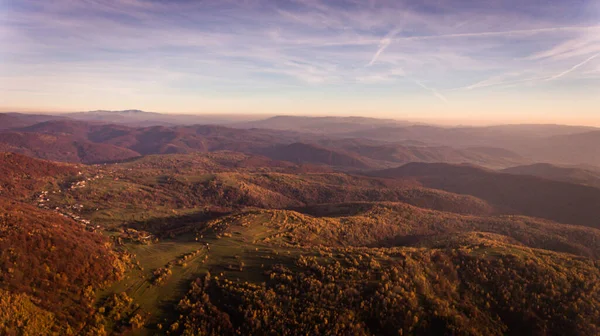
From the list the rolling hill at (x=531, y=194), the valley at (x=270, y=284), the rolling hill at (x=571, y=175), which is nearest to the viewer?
the valley at (x=270, y=284)

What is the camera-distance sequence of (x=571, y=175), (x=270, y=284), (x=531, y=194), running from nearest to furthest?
(x=270, y=284)
(x=531, y=194)
(x=571, y=175)

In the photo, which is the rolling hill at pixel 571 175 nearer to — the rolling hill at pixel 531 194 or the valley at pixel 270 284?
the rolling hill at pixel 531 194

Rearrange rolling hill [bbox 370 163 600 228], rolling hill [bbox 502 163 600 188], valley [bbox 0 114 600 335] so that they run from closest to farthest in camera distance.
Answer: valley [bbox 0 114 600 335], rolling hill [bbox 370 163 600 228], rolling hill [bbox 502 163 600 188]

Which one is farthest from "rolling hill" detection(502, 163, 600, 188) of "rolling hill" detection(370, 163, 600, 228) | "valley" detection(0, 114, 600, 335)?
"valley" detection(0, 114, 600, 335)

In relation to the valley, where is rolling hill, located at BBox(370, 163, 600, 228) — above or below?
below

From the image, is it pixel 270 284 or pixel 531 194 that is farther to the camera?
pixel 531 194

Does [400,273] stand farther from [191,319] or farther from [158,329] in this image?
[158,329]

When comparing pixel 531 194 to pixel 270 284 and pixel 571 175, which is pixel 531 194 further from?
pixel 270 284

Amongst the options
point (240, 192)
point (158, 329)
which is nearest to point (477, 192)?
point (240, 192)

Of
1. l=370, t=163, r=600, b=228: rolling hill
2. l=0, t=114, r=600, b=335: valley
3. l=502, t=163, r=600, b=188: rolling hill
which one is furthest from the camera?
l=502, t=163, r=600, b=188: rolling hill

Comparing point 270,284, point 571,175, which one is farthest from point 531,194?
point 270,284

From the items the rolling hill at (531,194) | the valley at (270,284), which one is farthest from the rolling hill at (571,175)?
the valley at (270,284)

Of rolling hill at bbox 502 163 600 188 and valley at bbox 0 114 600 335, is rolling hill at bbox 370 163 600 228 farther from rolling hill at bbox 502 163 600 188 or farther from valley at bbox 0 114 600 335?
valley at bbox 0 114 600 335
